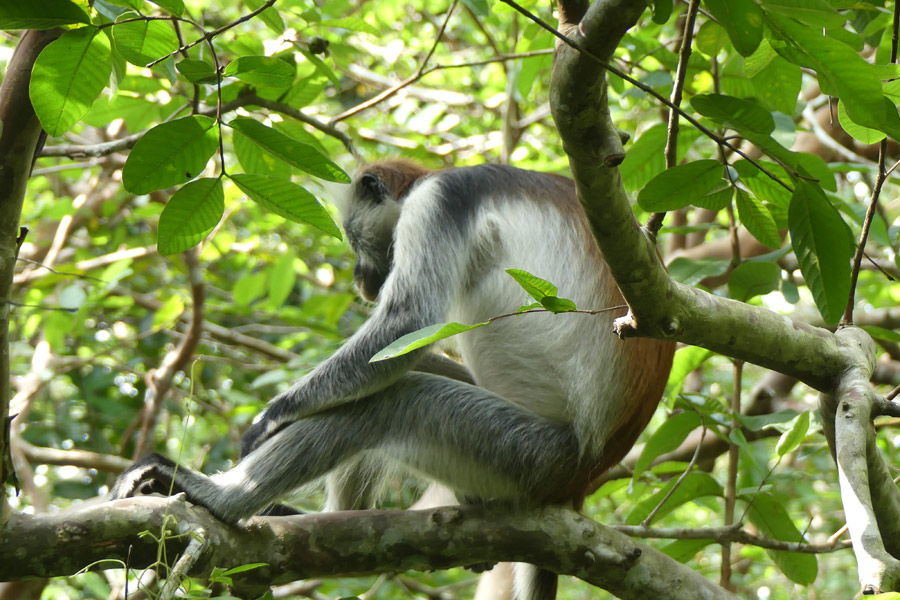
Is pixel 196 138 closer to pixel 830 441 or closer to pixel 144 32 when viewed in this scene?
pixel 144 32

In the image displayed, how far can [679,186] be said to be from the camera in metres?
1.94

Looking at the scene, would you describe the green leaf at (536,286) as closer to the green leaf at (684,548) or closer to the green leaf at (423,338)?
the green leaf at (423,338)

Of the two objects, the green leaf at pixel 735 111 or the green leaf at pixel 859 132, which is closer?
the green leaf at pixel 735 111

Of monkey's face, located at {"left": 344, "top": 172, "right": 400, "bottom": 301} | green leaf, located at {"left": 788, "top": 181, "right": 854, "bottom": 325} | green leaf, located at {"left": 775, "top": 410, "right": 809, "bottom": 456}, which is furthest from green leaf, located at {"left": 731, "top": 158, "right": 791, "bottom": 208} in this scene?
monkey's face, located at {"left": 344, "top": 172, "right": 400, "bottom": 301}

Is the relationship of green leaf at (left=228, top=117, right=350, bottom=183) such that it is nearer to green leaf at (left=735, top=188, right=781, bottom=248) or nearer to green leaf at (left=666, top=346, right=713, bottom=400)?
green leaf at (left=735, top=188, right=781, bottom=248)

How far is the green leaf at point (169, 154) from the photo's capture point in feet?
→ 6.00

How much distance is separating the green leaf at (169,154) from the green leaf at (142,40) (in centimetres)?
28

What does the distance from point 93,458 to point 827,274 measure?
3.86 meters

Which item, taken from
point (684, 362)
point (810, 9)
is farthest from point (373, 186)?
point (810, 9)

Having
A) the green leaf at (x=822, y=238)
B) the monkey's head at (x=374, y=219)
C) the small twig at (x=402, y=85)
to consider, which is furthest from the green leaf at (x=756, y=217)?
the monkey's head at (x=374, y=219)

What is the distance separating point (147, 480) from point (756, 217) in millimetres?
2158

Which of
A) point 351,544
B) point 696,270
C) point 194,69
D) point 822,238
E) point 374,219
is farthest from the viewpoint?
point 374,219

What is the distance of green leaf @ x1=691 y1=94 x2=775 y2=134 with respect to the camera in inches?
65.0

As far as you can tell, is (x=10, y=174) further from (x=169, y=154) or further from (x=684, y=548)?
(x=684, y=548)
